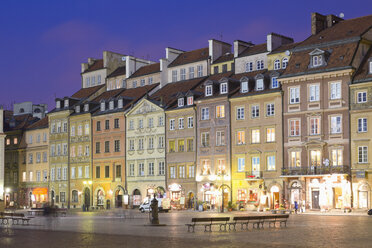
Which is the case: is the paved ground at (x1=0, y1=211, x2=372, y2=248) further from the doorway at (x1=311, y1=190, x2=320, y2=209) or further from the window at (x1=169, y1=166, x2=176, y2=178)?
the window at (x1=169, y1=166, x2=176, y2=178)

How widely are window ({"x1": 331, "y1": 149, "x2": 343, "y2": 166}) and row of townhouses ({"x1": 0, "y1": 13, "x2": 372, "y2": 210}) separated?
0.12 meters

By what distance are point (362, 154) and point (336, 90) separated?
6.19 meters

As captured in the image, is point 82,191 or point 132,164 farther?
point 82,191

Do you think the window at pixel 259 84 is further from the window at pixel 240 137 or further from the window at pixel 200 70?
the window at pixel 200 70

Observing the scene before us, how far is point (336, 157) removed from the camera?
195ft

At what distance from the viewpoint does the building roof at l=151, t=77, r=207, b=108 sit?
74938 millimetres

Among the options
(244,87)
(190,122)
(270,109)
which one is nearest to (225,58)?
(190,122)

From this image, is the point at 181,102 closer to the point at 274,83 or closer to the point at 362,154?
the point at 274,83

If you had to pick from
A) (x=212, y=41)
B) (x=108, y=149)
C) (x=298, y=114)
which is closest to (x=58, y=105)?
(x=108, y=149)

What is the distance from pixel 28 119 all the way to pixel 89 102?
17.5 metres

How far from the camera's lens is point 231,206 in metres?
64.5

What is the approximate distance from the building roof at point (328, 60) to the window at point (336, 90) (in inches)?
59.2

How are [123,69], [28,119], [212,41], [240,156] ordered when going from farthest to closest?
1. [28,119]
2. [123,69]
3. [212,41]
4. [240,156]

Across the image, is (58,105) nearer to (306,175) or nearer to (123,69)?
(123,69)
